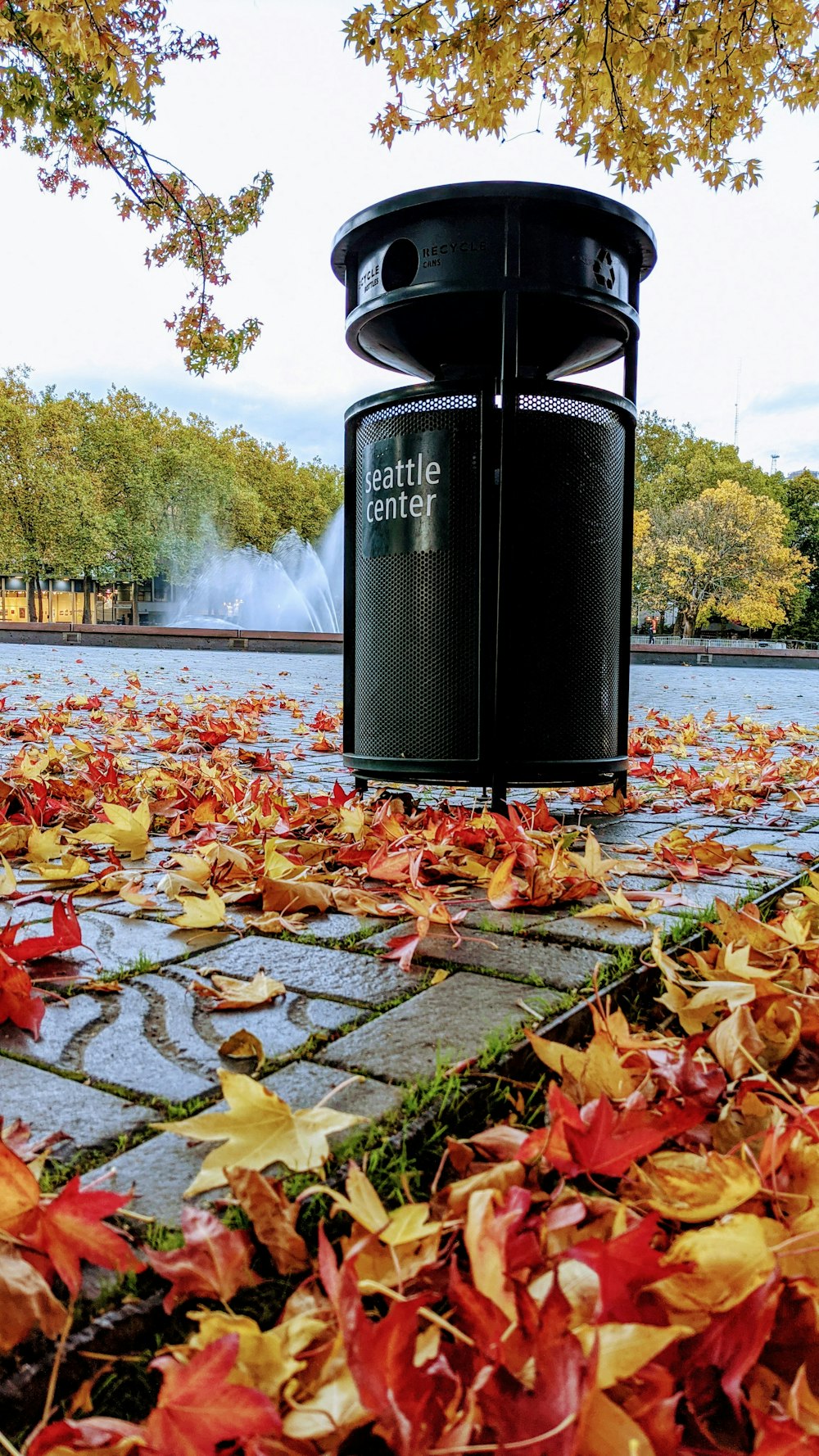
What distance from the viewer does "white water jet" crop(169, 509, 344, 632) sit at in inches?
1468

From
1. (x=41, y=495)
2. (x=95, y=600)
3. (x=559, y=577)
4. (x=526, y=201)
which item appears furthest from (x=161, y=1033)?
(x=95, y=600)

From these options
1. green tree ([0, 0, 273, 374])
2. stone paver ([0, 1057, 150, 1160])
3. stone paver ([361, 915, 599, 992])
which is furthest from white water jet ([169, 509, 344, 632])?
stone paver ([0, 1057, 150, 1160])

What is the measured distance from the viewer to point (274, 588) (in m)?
46.6

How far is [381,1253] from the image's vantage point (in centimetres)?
108

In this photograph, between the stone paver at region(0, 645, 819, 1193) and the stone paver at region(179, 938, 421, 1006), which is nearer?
the stone paver at region(0, 645, 819, 1193)

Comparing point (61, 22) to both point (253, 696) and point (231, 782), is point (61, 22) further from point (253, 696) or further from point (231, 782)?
point (253, 696)

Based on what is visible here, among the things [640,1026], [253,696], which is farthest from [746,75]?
[640,1026]

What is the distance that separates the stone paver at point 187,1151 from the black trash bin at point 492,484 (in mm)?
2089

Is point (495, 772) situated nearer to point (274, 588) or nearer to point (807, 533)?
point (274, 588)

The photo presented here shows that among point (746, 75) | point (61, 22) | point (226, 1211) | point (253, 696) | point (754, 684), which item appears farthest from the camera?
point (754, 684)

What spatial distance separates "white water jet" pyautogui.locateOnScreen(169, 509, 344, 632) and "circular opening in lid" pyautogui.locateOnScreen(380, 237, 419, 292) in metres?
30.2

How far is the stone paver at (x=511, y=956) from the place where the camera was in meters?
2.01

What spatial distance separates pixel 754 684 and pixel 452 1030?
1534 centimetres

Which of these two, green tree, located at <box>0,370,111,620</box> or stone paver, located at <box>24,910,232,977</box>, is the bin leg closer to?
stone paver, located at <box>24,910,232,977</box>
